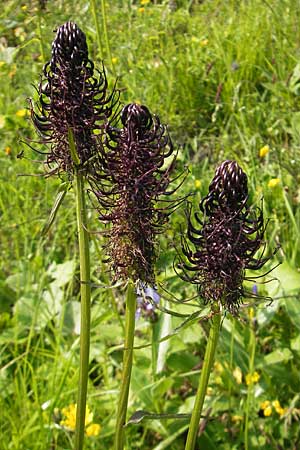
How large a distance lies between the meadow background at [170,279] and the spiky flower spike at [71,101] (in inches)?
2.8

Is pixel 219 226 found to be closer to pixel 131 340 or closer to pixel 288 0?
pixel 131 340

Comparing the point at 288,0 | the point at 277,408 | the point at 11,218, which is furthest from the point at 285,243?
the point at 288,0

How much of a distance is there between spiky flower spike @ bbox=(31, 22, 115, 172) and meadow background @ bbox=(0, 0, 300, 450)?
7cm

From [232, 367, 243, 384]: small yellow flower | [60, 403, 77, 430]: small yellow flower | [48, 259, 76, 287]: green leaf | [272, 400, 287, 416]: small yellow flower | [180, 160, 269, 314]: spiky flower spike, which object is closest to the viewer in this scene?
[180, 160, 269, 314]: spiky flower spike

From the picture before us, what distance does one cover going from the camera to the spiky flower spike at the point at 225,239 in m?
0.86

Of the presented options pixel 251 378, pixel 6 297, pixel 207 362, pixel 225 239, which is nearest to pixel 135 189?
pixel 225 239

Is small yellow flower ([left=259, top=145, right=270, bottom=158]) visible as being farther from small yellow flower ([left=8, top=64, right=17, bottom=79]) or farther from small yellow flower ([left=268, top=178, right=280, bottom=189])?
small yellow flower ([left=8, top=64, right=17, bottom=79])

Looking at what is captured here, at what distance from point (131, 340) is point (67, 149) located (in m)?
0.31

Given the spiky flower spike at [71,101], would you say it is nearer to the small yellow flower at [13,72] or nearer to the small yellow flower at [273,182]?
the small yellow flower at [273,182]

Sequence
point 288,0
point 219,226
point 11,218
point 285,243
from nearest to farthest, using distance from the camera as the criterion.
A: point 219,226 < point 285,243 < point 11,218 < point 288,0

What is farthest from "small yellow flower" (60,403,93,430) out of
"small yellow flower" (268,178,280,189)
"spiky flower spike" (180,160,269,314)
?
"small yellow flower" (268,178,280,189)

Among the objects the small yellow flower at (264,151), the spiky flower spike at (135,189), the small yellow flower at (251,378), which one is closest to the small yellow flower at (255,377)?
the small yellow flower at (251,378)

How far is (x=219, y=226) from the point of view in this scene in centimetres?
87

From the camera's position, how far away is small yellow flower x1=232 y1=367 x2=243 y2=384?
1.76 metres
